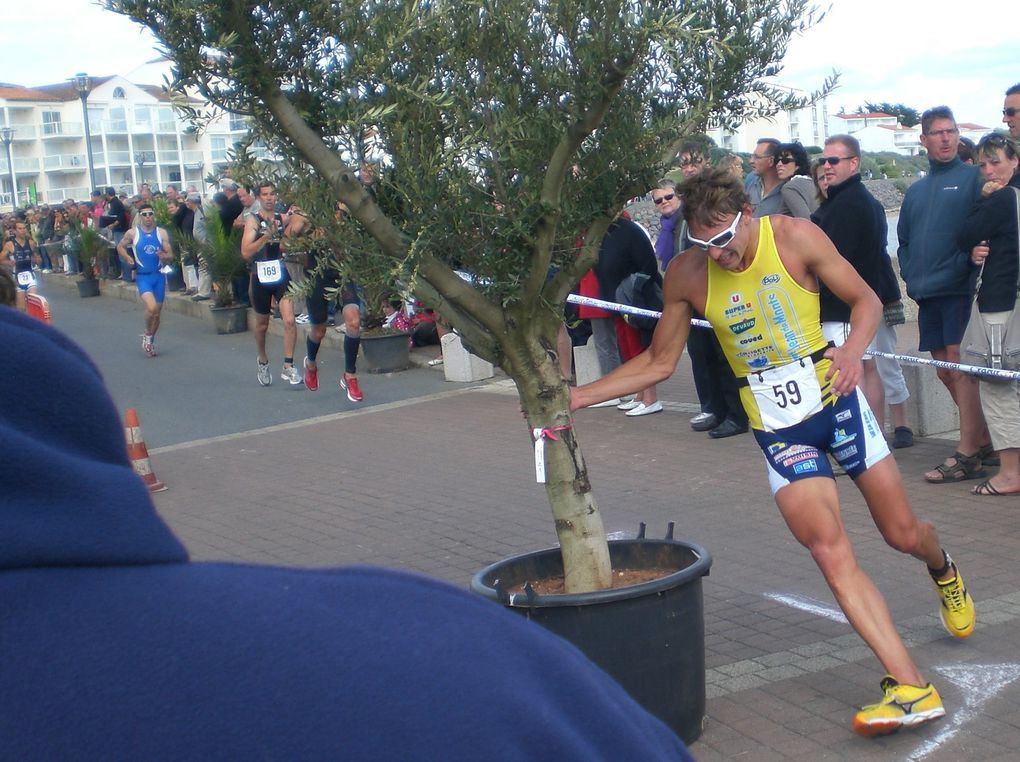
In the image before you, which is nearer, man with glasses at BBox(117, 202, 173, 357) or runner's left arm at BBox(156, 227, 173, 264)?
man with glasses at BBox(117, 202, 173, 357)

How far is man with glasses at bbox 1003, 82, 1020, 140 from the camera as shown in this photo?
6.96 m

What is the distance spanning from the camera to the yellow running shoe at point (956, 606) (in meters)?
4.75

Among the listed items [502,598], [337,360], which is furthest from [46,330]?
[337,360]

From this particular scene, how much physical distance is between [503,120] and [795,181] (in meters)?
4.78

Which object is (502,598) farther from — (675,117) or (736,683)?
(675,117)

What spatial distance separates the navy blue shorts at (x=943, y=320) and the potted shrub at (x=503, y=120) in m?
3.84

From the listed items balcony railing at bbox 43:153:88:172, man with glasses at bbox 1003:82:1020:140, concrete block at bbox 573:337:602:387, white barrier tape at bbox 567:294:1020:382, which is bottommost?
concrete block at bbox 573:337:602:387

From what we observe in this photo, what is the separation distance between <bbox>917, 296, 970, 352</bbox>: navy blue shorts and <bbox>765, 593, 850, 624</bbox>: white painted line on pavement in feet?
8.88

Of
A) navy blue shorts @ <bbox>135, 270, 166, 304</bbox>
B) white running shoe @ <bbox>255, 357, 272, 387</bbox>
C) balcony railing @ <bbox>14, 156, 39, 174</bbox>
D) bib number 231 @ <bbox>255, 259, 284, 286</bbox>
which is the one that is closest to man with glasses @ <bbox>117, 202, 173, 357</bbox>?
navy blue shorts @ <bbox>135, 270, 166, 304</bbox>

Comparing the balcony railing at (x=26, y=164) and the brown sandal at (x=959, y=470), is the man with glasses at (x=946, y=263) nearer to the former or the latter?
the brown sandal at (x=959, y=470)

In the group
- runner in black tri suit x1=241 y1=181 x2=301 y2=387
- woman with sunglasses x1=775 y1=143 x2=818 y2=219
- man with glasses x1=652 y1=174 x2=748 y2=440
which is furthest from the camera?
runner in black tri suit x1=241 y1=181 x2=301 y2=387

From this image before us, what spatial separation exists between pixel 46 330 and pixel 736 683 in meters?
4.11

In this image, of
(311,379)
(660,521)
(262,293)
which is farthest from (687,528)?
(262,293)

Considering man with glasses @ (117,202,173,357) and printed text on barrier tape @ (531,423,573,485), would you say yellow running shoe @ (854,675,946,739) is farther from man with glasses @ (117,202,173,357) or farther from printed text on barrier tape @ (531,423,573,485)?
man with glasses @ (117,202,173,357)
